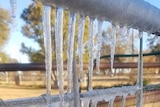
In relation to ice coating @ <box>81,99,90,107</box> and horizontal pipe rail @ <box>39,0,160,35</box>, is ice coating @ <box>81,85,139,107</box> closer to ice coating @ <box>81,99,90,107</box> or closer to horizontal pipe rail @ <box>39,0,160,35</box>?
ice coating @ <box>81,99,90,107</box>

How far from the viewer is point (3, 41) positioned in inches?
140

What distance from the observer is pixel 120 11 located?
0.79 m

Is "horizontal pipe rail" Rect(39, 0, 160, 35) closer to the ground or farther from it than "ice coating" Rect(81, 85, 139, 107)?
farther from it

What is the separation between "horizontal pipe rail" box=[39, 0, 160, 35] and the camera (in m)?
0.67

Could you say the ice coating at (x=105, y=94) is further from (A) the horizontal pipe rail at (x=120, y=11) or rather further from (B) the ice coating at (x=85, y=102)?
(A) the horizontal pipe rail at (x=120, y=11)

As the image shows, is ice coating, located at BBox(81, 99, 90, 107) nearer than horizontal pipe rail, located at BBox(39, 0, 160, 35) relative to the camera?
No

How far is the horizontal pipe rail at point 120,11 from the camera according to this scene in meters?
0.67

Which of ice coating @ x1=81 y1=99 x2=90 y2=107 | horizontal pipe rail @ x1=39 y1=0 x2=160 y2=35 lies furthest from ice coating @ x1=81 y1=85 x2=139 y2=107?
horizontal pipe rail @ x1=39 y1=0 x2=160 y2=35

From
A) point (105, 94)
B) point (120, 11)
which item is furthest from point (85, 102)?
point (120, 11)

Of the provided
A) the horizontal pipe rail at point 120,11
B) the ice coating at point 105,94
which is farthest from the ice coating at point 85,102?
the horizontal pipe rail at point 120,11

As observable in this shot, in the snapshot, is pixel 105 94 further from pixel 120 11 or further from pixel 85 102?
pixel 120 11

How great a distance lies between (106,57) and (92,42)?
123cm

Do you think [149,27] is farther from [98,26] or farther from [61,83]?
[61,83]

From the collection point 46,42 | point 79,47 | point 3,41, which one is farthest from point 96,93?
point 3,41
